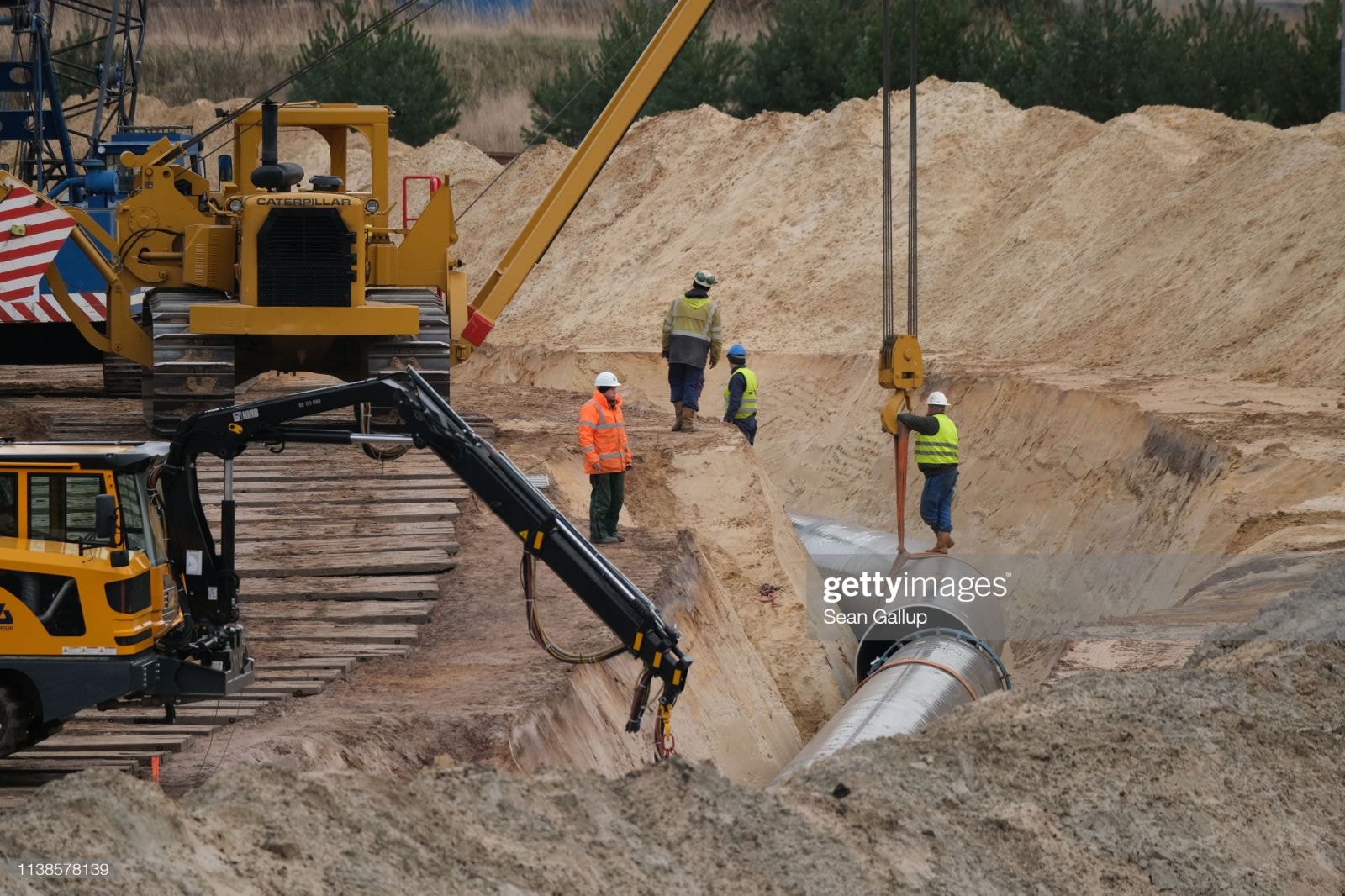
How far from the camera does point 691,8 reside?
1698 cm

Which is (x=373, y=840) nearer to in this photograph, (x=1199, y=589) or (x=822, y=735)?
(x=822, y=735)

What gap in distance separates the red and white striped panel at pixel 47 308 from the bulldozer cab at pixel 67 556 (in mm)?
9461

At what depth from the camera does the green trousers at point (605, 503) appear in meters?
13.4

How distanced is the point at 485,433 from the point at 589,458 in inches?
136

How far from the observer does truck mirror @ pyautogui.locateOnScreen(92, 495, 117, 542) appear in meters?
→ 7.90

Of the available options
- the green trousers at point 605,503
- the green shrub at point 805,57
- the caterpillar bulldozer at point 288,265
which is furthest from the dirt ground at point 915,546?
the green shrub at point 805,57

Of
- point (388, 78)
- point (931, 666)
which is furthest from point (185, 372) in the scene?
point (388, 78)

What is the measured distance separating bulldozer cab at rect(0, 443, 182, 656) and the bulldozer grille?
22.1 ft

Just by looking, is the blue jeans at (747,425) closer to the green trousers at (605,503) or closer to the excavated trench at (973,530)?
the excavated trench at (973,530)

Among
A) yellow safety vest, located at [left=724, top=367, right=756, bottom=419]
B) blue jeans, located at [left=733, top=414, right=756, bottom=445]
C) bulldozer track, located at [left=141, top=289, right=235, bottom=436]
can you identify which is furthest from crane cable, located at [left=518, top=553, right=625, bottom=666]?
blue jeans, located at [left=733, top=414, right=756, bottom=445]

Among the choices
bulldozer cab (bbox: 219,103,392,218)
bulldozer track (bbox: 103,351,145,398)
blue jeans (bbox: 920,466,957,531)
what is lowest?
blue jeans (bbox: 920,466,957,531)

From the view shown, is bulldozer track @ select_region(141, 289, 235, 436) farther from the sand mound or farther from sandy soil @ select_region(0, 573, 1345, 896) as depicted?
the sand mound

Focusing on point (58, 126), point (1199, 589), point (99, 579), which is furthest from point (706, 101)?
point (99, 579)

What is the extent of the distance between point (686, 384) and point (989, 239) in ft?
43.7
